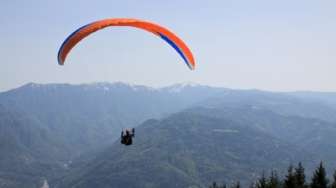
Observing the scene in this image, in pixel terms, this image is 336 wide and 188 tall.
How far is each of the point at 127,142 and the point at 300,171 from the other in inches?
1750

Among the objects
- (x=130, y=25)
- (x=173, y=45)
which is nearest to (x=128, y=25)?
(x=130, y=25)

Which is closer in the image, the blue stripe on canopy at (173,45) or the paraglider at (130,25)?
the paraglider at (130,25)

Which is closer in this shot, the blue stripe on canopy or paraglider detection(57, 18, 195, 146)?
paraglider detection(57, 18, 195, 146)

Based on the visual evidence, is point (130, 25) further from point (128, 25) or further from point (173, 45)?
point (173, 45)

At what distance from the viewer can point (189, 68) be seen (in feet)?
99.5

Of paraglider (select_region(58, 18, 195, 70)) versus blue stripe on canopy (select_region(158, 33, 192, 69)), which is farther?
blue stripe on canopy (select_region(158, 33, 192, 69))

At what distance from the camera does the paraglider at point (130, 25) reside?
27.6 meters

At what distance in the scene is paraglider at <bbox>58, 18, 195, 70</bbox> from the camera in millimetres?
27594

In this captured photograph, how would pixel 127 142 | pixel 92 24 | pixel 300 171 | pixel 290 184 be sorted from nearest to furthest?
pixel 127 142
pixel 92 24
pixel 290 184
pixel 300 171

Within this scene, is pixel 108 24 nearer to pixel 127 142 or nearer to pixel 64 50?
pixel 64 50

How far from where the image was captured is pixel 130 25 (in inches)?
1141

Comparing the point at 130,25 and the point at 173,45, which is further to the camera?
the point at 173,45

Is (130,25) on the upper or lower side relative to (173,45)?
upper

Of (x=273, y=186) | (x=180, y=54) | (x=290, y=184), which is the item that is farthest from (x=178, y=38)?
(x=273, y=186)
